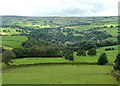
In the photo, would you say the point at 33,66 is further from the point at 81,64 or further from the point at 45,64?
the point at 81,64

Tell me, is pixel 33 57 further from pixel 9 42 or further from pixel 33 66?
→ pixel 9 42

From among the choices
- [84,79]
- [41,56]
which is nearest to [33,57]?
[41,56]

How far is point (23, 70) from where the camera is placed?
8831 centimetres

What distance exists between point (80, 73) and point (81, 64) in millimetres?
19716

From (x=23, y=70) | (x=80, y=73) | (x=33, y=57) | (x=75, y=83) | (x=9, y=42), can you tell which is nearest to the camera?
(x=75, y=83)

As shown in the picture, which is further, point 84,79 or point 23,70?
point 23,70

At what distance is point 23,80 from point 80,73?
Answer: 645 inches

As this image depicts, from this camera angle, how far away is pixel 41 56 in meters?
120

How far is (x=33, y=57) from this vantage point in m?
118

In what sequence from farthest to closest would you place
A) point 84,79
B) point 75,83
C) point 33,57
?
1. point 33,57
2. point 84,79
3. point 75,83

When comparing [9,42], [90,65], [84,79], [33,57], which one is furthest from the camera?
[9,42]

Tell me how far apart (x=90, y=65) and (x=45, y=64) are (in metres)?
14.7

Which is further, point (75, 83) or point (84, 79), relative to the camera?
point (84, 79)

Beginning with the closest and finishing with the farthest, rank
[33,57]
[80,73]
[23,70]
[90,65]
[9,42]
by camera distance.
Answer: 1. [80,73]
2. [23,70]
3. [90,65]
4. [33,57]
5. [9,42]
